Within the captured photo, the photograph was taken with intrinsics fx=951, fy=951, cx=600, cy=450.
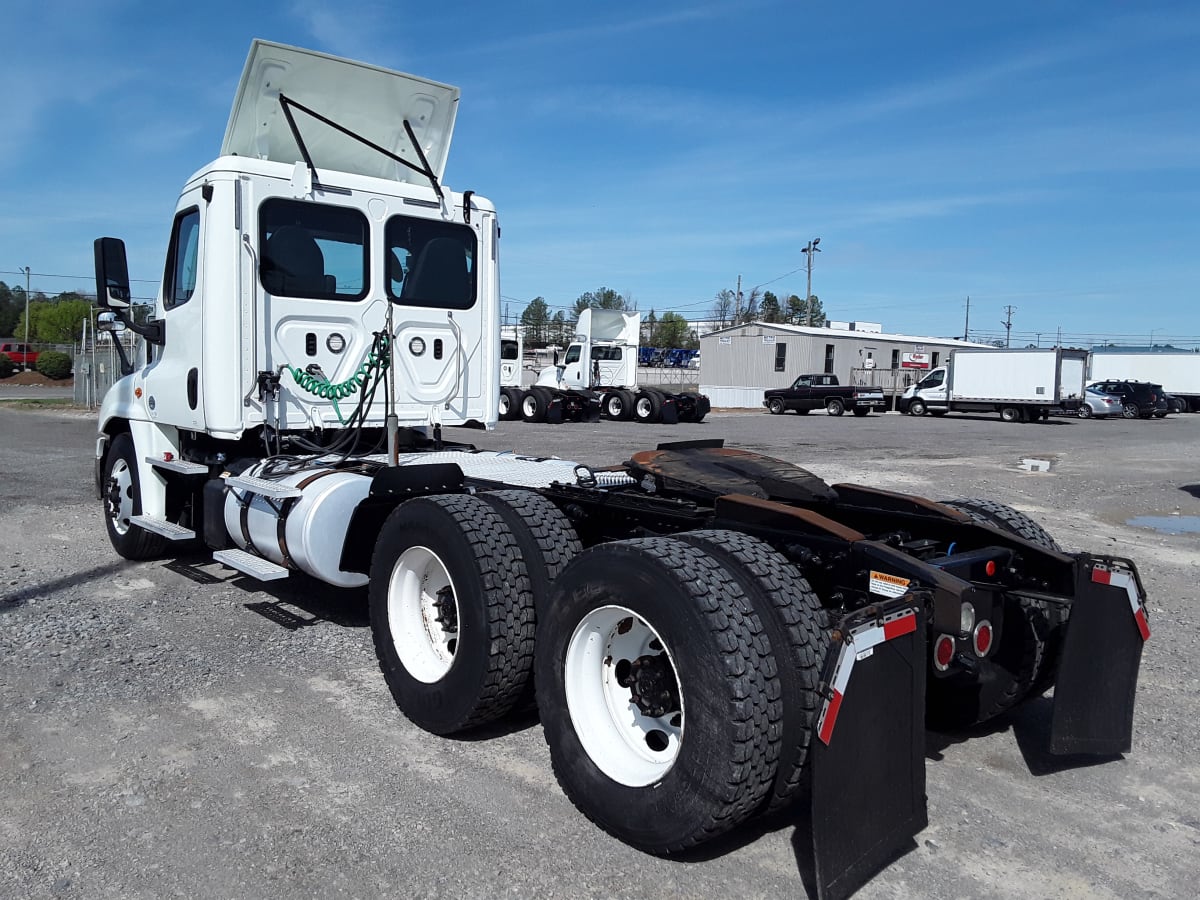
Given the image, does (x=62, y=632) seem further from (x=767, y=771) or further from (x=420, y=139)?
(x=767, y=771)

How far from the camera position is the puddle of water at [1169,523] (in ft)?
34.2

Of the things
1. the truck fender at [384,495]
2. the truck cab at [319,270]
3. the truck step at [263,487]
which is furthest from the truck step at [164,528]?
the truck fender at [384,495]

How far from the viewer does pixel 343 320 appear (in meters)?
6.48

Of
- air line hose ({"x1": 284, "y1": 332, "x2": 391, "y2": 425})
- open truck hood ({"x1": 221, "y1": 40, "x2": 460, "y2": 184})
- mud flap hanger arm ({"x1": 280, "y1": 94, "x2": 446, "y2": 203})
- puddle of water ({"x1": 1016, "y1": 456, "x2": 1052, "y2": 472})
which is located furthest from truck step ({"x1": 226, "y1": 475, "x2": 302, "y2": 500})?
puddle of water ({"x1": 1016, "y1": 456, "x2": 1052, "y2": 472})

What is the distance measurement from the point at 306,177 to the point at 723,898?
514cm

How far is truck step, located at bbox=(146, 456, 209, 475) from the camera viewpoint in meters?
6.43

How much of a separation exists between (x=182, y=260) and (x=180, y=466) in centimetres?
143

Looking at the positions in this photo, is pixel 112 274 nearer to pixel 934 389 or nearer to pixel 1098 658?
pixel 1098 658

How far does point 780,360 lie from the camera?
155 ft

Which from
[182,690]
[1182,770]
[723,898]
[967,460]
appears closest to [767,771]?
[723,898]

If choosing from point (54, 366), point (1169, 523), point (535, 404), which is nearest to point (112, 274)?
point (1169, 523)

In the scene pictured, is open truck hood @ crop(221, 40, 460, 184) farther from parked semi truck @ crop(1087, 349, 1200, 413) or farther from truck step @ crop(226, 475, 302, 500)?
parked semi truck @ crop(1087, 349, 1200, 413)

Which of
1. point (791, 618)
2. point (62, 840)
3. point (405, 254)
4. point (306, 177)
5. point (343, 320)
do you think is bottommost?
point (62, 840)

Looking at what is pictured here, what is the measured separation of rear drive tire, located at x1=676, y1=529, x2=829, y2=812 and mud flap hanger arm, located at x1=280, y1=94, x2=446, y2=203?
443cm
